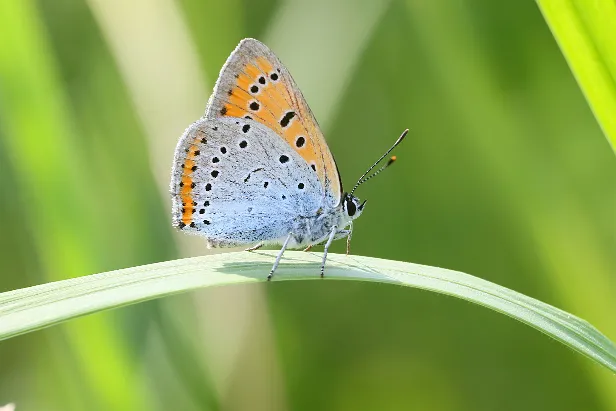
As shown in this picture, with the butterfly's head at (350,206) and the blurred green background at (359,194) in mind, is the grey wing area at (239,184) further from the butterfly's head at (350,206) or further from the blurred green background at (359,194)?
the blurred green background at (359,194)

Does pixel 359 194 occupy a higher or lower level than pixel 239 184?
lower

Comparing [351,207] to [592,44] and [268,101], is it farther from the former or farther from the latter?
[592,44]

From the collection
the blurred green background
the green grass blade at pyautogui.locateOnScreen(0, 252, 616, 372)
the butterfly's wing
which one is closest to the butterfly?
the butterfly's wing

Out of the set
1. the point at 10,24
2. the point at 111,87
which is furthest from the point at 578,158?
the point at 10,24

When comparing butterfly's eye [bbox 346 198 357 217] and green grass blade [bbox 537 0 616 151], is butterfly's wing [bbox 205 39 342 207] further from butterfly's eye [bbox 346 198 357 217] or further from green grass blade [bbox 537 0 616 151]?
green grass blade [bbox 537 0 616 151]

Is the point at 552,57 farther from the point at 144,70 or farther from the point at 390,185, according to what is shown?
the point at 144,70

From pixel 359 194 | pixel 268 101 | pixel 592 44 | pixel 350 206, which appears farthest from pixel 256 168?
pixel 592 44
